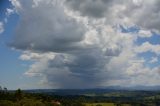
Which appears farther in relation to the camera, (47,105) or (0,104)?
(47,105)

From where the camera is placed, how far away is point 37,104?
14512cm

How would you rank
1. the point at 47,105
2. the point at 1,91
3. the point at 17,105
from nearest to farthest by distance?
1. the point at 17,105
2. the point at 47,105
3. the point at 1,91

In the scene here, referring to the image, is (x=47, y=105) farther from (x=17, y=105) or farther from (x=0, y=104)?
(x=0, y=104)

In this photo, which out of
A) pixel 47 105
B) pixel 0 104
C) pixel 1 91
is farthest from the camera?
pixel 1 91

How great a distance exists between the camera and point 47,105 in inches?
6388

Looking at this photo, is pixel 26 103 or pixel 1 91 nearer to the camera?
pixel 26 103

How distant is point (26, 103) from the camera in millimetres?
141625

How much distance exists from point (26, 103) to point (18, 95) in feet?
94.2

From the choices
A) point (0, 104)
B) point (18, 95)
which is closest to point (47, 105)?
point (18, 95)

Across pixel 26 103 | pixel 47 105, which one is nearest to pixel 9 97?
pixel 47 105

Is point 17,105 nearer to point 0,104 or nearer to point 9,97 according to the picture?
point 0,104

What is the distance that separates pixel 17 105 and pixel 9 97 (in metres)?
33.4

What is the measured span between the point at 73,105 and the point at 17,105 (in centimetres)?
6337

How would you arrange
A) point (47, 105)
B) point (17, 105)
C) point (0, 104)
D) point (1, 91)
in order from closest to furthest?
point (0, 104) < point (17, 105) < point (47, 105) < point (1, 91)
